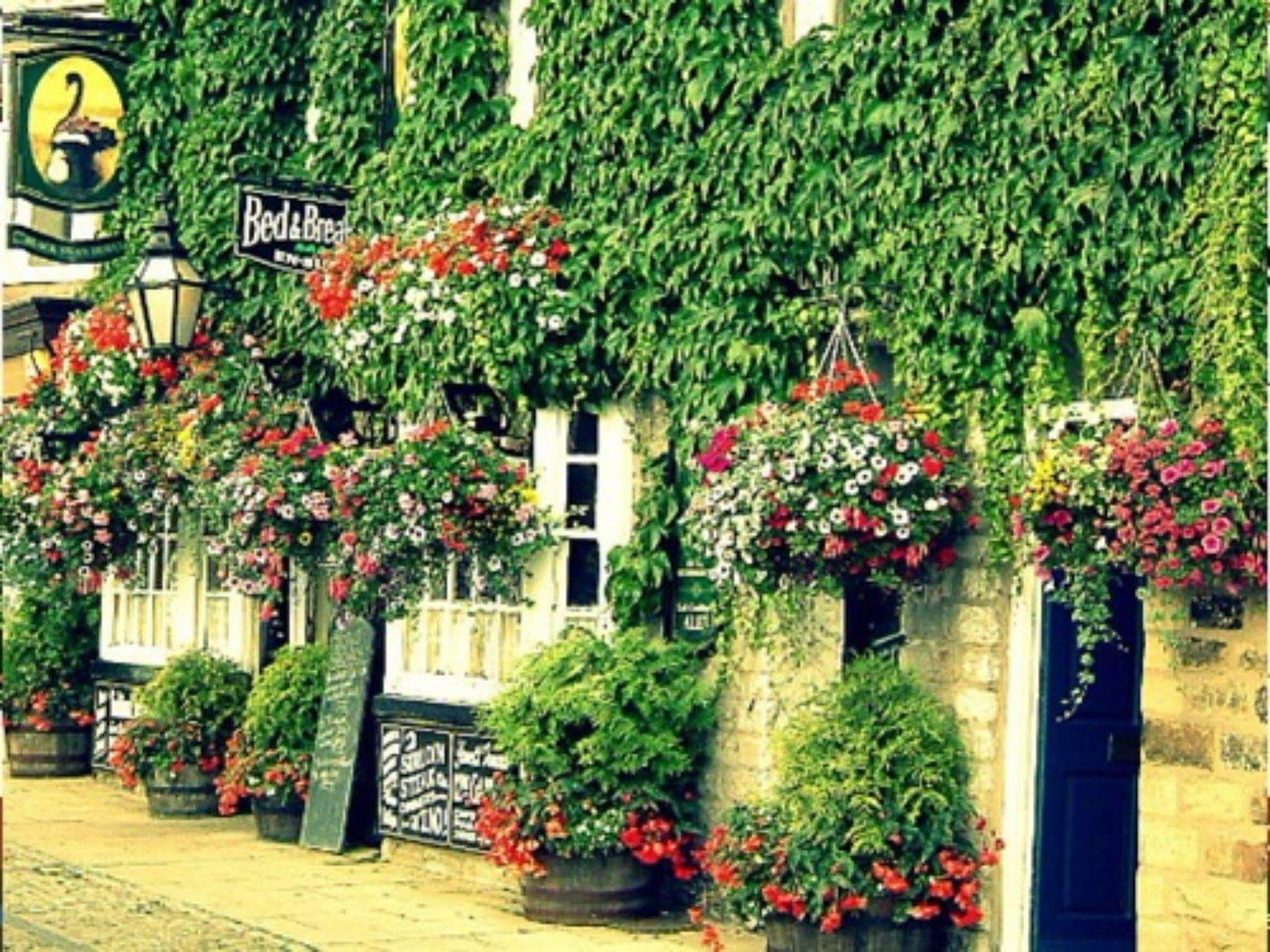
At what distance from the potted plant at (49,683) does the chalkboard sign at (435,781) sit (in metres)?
4.97

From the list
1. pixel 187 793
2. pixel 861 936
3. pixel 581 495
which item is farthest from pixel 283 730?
pixel 861 936

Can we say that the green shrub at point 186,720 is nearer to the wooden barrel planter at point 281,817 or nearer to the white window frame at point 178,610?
the white window frame at point 178,610

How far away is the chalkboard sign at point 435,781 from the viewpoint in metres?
13.6

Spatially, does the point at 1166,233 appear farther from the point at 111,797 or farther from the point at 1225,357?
the point at 111,797

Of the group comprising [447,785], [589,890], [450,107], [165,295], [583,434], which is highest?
[450,107]

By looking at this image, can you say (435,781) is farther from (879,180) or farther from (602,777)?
(879,180)

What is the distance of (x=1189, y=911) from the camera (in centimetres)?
990

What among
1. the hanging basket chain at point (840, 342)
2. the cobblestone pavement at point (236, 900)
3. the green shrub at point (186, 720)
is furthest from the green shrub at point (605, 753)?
the green shrub at point (186, 720)

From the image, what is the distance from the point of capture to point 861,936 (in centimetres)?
1072

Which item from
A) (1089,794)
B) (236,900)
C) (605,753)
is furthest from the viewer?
(236,900)

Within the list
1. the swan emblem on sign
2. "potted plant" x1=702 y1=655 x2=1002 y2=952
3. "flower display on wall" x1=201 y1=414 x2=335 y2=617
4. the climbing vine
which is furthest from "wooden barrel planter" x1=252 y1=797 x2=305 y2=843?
"potted plant" x1=702 y1=655 x2=1002 y2=952

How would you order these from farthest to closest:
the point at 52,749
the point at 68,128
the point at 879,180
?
the point at 52,749, the point at 68,128, the point at 879,180

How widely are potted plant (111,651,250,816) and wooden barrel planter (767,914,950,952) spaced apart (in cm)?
625

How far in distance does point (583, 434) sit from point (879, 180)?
9.06 feet
